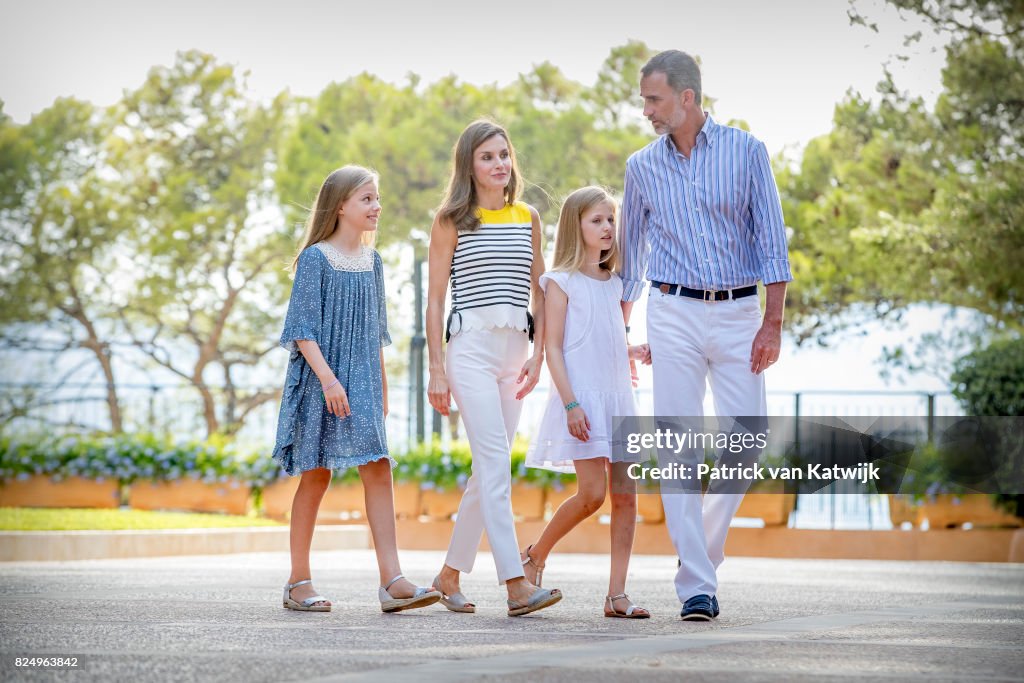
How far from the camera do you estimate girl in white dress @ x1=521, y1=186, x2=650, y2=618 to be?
15.8 feet

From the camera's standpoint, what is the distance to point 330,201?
5230 mm

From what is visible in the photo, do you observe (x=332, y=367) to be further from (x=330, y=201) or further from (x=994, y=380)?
(x=994, y=380)

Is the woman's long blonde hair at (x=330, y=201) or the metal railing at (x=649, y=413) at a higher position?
the woman's long blonde hair at (x=330, y=201)

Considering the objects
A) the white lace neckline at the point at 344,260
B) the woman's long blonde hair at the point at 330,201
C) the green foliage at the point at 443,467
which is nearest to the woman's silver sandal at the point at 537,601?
the white lace neckline at the point at 344,260

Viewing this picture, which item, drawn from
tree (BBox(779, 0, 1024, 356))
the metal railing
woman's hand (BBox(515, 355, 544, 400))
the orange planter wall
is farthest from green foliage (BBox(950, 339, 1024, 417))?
woman's hand (BBox(515, 355, 544, 400))

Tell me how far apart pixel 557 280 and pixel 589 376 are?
35 centimetres

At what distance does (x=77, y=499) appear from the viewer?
12.1 m

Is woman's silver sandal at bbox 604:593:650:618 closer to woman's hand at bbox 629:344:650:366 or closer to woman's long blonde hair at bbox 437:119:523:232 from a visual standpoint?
woman's hand at bbox 629:344:650:366

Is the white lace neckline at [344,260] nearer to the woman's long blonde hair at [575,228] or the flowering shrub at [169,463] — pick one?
the woman's long blonde hair at [575,228]

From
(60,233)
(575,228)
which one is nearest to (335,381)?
(575,228)

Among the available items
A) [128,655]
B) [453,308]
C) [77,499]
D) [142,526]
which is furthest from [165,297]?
[128,655]

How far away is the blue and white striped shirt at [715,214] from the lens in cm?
468

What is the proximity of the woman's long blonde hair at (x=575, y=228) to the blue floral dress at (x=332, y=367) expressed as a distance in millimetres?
731

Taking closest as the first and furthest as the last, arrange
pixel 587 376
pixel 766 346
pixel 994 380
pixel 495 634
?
1. pixel 495 634
2. pixel 766 346
3. pixel 587 376
4. pixel 994 380
